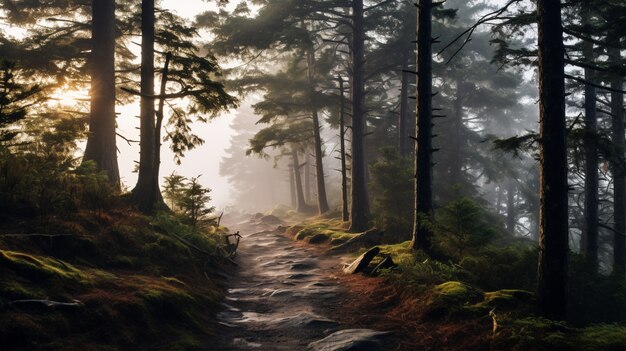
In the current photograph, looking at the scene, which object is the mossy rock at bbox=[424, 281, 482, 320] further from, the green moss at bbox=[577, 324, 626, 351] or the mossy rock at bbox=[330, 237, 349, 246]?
the mossy rock at bbox=[330, 237, 349, 246]

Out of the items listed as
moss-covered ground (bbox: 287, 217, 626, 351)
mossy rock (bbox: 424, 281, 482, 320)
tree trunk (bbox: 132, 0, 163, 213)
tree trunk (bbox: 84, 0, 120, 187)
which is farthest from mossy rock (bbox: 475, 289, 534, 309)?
tree trunk (bbox: 84, 0, 120, 187)

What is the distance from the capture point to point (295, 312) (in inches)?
291

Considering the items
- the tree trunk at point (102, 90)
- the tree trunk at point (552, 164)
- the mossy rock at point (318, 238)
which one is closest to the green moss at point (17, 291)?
the tree trunk at point (552, 164)

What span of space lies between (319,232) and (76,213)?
11857 mm

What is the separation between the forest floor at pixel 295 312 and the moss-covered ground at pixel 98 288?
545mm

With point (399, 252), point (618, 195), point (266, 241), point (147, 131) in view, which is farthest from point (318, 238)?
point (618, 195)

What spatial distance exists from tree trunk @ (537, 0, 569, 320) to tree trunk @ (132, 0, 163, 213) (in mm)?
10880

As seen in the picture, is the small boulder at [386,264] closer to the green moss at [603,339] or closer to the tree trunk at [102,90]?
the green moss at [603,339]

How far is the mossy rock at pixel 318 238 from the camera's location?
17.3 metres

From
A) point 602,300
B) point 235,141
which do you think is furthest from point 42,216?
point 235,141

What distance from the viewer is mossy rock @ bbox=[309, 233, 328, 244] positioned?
56.8ft

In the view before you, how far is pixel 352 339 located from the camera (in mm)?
5664

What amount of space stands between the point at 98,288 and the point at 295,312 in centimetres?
347

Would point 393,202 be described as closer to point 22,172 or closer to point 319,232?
point 319,232
